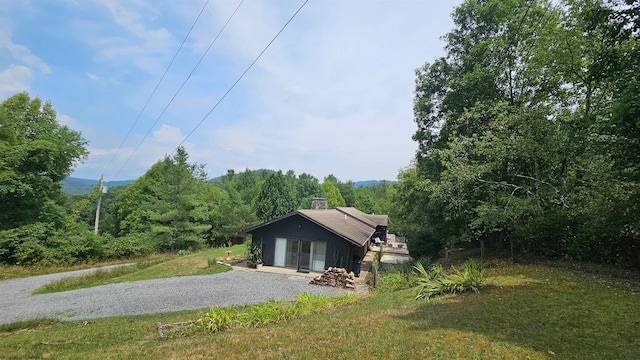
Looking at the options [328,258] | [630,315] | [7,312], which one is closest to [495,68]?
[630,315]

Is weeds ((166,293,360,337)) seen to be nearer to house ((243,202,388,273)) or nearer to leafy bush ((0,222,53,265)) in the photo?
house ((243,202,388,273))

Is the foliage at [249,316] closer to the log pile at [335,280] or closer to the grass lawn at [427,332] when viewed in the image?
the grass lawn at [427,332]

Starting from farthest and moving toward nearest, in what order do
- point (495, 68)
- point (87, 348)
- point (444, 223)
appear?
point (444, 223), point (495, 68), point (87, 348)

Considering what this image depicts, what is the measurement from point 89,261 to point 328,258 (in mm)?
17544

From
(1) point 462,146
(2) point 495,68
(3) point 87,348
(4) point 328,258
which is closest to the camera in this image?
(3) point 87,348

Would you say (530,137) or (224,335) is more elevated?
(530,137)

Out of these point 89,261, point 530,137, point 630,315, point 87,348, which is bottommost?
point 89,261

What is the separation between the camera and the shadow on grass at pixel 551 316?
14.4ft

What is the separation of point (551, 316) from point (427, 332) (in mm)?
2592

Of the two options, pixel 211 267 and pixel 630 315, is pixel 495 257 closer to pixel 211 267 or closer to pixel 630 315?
pixel 630 315

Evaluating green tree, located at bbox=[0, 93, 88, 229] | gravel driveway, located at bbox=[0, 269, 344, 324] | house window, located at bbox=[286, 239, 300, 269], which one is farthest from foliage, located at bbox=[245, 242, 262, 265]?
green tree, located at bbox=[0, 93, 88, 229]

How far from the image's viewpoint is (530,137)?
10320 millimetres

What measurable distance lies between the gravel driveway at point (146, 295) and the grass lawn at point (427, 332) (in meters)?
1.55

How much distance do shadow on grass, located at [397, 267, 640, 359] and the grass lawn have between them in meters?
0.02
